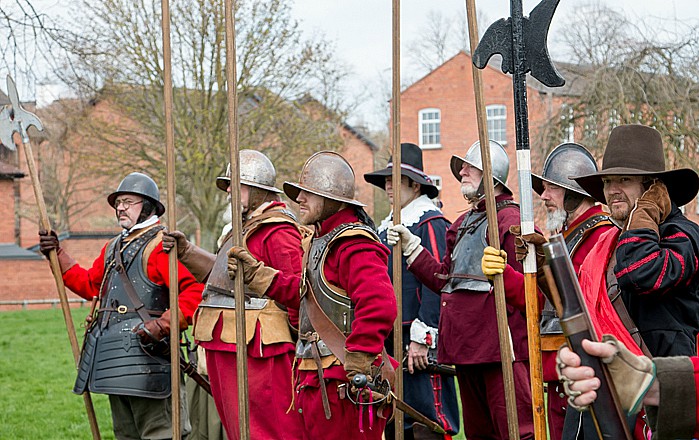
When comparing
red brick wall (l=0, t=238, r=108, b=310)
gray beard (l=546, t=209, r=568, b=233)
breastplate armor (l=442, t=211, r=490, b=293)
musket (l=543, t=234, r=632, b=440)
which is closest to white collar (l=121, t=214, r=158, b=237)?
breastplate armor (l=442, t=211, r=490, b=293)

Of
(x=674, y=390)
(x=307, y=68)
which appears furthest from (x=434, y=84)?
(x=674, y=390)

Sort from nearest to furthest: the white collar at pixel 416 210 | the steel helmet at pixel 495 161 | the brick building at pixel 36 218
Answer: the steel helmet at pixel 495 161, the white collar at pixel 416 210, the brick building at pixel 36 218

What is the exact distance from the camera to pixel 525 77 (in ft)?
11.7

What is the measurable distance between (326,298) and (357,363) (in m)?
0.48

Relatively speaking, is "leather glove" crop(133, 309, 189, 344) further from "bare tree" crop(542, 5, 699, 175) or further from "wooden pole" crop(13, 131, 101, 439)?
"bare tree" crop(542, 5, 699, 175)

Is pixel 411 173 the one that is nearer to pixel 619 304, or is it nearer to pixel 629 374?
pixel 619 304

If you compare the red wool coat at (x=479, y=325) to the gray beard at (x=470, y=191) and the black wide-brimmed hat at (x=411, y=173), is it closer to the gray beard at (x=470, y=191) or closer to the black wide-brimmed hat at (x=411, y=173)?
the gray beard at (x=470, y=191)

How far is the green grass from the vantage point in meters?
8.32

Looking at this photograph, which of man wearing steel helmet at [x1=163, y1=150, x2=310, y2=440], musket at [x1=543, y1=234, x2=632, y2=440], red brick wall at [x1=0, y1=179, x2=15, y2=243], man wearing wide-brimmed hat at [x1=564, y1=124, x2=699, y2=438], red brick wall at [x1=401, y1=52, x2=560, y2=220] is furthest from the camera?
red brick wall at [x1=0, y1=179, x2=15, y2=243]

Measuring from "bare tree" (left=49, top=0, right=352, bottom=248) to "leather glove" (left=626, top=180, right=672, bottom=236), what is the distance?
628 inches

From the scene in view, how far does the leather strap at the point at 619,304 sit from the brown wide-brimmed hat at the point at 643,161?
36cm

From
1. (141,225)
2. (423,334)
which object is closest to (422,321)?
(423,334)

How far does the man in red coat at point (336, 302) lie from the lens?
4289 millimetres

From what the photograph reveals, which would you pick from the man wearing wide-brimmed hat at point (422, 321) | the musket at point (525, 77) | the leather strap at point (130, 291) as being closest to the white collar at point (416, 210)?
the man wearing wide-brimmed hat at point (422, 321)
